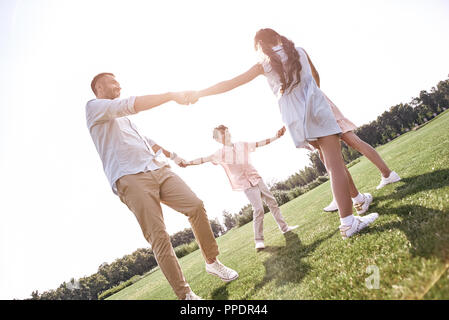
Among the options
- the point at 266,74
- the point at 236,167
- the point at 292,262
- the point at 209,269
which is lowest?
the point at 292,262

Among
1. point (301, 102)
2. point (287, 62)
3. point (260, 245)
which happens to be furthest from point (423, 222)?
point (260, 245)

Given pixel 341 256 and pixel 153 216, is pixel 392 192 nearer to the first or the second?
pixel 341 256

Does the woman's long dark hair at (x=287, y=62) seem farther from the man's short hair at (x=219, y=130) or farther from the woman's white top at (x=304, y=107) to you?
the man's short hair at (x=219, y=130)

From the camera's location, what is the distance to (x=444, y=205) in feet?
7.82

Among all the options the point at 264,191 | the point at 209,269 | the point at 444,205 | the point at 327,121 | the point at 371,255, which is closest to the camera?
the point at 371,255

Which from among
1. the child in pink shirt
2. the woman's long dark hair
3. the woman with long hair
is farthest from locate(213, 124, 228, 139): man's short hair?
the woman's long dark hair

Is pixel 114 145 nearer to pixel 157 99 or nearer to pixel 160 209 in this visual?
pixel 157 99

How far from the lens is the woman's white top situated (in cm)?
276

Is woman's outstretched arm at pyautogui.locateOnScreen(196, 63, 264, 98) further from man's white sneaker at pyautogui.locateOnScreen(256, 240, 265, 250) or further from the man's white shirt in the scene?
man's white sneaker at pyautogui.locateOnScreen(256, 240, 265, 250)

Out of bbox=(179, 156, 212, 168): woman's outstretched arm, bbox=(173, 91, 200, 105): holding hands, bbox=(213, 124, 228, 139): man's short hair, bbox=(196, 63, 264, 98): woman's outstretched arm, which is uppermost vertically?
bbox=(213, 124, 228, 139): man's short hair

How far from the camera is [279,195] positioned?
69.7ft

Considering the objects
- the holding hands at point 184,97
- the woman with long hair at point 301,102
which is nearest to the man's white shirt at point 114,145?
the holding hands at point 184,97

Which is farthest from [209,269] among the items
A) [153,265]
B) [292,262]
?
[153,265]

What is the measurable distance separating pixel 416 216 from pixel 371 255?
31.5 inches
